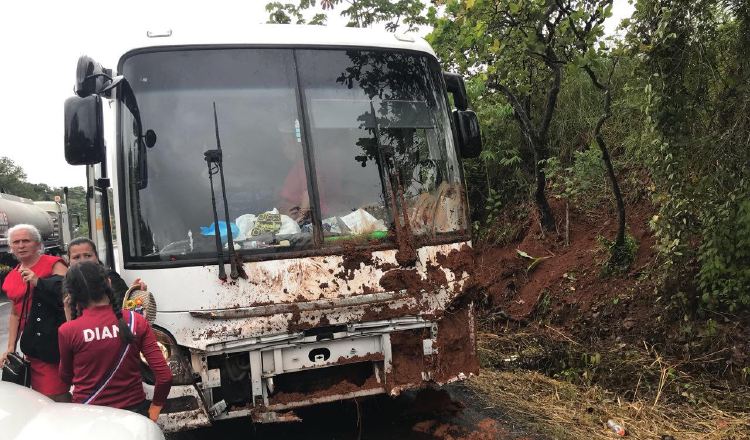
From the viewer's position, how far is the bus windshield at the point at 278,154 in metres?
3.55

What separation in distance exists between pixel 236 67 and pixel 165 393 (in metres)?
2.13

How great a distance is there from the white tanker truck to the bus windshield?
14.2m

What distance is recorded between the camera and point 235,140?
3697 millimetres

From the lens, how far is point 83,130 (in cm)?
357

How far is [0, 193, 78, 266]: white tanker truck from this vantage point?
1714 cm

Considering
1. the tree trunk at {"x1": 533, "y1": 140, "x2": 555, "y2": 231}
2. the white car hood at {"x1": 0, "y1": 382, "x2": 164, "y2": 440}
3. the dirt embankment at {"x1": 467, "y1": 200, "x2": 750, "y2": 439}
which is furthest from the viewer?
the tree trunk at {"x1": 533, "y1": 140, "x2": 555, "y2": 231}

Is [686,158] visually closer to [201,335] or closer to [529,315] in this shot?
[529,315]

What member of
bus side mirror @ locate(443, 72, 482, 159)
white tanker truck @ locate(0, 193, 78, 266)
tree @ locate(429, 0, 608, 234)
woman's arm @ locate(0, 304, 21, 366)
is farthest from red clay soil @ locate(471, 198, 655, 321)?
white tanker truck @ locate(0, 193, 78, 266)

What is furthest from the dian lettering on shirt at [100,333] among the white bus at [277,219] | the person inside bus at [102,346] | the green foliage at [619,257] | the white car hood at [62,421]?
the green foliage at [619,257]

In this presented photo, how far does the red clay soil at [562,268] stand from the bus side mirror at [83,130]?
411cm

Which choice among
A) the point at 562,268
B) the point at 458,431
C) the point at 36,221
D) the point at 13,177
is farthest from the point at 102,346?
the point at 13,177

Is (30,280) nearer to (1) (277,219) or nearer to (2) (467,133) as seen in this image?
(1) (277,219)

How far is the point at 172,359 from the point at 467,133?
2.69 metres

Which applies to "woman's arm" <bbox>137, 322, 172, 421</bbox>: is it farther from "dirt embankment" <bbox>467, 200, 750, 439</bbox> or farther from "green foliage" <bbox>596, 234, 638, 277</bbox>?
"green foliage" <bbox>596, 234, 638, 277</bbox>
